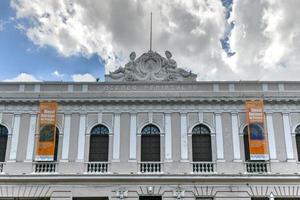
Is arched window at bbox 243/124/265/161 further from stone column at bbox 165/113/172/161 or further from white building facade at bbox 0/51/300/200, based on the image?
stone column at bbox 165/113/172/161

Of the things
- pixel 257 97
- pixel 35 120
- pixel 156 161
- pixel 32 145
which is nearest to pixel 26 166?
pixel 32 145

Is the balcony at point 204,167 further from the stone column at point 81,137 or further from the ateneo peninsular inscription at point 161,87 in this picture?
the stone column at point 81,137

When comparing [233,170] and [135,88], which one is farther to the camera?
[135,88]

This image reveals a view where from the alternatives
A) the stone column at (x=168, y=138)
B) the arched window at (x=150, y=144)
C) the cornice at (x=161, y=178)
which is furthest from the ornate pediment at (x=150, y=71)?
the cornice at (x=161, y=178)

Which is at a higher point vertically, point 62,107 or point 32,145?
point 62,107

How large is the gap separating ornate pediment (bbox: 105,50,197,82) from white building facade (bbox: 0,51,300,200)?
2.7 inches

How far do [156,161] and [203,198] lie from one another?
3675 millimetres

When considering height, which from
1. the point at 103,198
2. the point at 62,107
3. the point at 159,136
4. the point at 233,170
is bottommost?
the point at 103,198

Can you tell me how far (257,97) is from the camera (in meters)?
27.5

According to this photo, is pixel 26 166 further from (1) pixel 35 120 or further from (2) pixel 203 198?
(2) pixel 203 198

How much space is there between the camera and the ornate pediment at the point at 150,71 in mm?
28469

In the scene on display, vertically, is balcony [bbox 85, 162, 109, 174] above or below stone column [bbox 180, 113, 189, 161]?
below

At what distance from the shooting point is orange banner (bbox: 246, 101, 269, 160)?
1031 inches

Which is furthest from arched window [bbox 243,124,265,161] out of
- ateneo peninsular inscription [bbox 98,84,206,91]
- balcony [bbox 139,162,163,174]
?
balcony [bbox 139,162,163,174]
